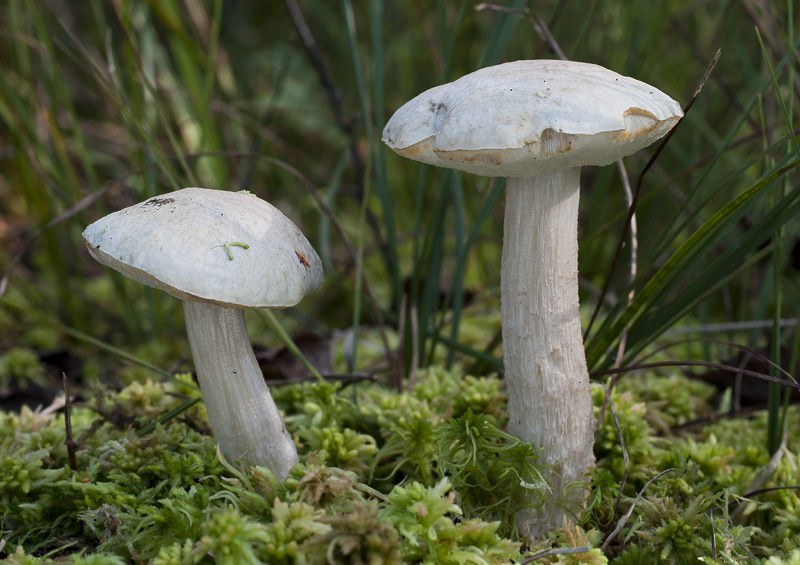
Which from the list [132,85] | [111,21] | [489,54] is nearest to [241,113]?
[132,85]

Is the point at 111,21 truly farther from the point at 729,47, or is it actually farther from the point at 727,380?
the point at 727,380

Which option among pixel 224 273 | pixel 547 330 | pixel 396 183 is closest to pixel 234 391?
pixel 224 273

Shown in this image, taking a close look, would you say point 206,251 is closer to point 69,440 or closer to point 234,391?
point 234,391

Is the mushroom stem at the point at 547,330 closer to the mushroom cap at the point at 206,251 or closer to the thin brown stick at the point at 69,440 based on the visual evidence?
the mushroom cap at the point at 206,251

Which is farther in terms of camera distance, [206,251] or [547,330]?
[547,330]

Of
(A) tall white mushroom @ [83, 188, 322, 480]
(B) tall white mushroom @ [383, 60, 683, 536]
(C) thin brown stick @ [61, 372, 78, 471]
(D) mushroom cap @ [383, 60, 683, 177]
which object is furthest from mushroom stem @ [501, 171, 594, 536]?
(C) thin brown stick @ [61, 372, 78, 471]

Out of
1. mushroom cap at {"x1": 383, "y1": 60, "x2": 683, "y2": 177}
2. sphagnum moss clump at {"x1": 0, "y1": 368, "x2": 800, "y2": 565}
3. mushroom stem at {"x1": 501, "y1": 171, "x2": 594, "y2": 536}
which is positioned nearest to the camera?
mushroom cap at {"x1": 383, "y1": 60, "x2": 683, "y2": 177}

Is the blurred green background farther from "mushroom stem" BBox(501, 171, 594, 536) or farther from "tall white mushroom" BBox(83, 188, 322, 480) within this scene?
"tall white mushroom" BBox(83, 188, 322, 480)
